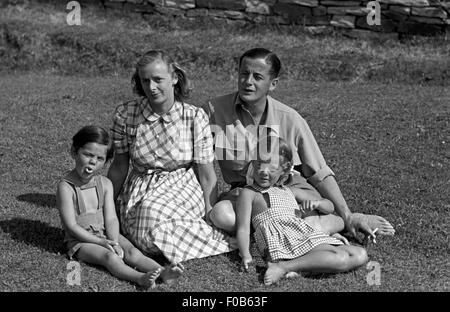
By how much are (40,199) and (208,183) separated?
1.59 meters

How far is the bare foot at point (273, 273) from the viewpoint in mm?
4828

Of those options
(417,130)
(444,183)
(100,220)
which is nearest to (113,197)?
(100,220)

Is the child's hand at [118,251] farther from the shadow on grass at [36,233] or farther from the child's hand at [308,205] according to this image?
the child's hand at [308,205]

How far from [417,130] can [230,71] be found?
3517mm

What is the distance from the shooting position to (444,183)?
22.5 ft

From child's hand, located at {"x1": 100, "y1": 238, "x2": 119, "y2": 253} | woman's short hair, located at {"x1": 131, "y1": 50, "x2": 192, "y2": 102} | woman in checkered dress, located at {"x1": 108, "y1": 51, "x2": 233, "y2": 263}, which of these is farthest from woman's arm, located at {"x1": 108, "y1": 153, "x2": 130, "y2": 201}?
child's hand, located at {"x1": 100, "y1": 238, "x2": 119, "y2": 253}

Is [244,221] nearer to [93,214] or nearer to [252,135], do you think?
[252,135]

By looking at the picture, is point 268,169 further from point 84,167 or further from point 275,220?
point 84,167

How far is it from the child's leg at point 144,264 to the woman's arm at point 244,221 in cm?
44

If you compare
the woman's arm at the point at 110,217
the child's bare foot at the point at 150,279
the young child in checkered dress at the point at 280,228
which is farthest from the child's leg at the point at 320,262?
the woman's arm at the point at 110,217

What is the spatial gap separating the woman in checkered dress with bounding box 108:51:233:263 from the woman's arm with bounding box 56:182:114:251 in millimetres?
307

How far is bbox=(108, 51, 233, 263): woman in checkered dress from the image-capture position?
17.2ft
